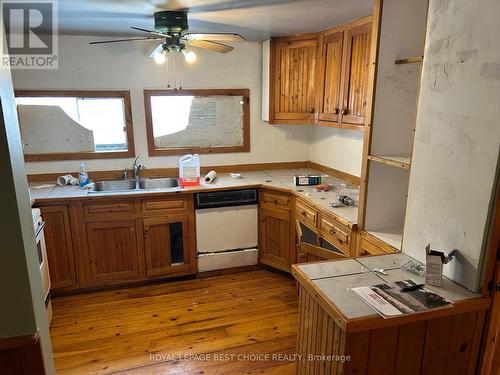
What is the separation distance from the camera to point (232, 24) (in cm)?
290

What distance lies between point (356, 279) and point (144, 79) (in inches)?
114

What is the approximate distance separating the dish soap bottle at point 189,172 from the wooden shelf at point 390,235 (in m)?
1.81

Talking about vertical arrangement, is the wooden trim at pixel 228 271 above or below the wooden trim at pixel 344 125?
below

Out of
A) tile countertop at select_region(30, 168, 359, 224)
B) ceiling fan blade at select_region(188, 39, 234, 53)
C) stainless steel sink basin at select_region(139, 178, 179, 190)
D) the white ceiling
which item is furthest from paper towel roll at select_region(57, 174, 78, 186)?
ceiling fan blade at select_region(188, 39, 234, 53)

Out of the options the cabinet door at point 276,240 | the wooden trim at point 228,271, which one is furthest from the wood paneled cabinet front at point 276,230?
the wooden trim at point 228,271

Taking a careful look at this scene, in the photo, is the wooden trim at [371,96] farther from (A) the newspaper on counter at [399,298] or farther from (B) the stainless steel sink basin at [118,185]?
(B) the stainless steel sink basin at [118,185]

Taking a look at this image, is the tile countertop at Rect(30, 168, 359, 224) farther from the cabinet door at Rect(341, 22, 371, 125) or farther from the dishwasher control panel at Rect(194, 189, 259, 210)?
the cabinet door at Rect(341, 22, 371, 125)

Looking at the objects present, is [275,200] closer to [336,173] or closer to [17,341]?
[336,173]

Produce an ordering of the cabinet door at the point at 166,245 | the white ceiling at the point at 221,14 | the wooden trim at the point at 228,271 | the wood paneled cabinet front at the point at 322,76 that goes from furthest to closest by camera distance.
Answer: the wooden trim at the point at 228,271
the cabinet door at the point at 166,245
the wood paneled cabinet front at the point at 322,76
the white ceiling at the point at 221,14

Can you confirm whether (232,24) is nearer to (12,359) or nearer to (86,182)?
(86,182)

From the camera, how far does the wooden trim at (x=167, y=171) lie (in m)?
3.56

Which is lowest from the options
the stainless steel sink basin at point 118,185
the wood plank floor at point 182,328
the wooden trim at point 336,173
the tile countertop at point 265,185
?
the wood plank floor at point 182,328

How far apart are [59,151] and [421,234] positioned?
10.8ft

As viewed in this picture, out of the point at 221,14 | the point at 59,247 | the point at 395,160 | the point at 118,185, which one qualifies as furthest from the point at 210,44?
the point at 59,247
